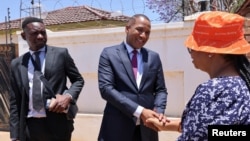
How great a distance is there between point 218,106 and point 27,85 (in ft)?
6.91

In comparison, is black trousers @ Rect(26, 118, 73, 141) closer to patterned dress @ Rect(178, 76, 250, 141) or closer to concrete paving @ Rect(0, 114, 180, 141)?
patterned dress @ Rect(178, 76, 250, 141)

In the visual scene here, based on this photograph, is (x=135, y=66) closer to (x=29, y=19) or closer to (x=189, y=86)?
(x=29, y=19)

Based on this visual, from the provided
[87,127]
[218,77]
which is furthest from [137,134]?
[87,127]

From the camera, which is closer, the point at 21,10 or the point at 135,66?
the point at 135,66

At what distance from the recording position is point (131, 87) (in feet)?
11.3

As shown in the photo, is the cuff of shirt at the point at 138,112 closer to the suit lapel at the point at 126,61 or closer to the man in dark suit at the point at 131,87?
the man in dark suit at the point at 131,87

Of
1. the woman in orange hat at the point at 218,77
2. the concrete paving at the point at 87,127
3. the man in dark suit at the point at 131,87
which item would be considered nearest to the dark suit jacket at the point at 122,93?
the man in dark suit at the point at 131,87

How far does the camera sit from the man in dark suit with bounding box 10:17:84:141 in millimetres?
3578

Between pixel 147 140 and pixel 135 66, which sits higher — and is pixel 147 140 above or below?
below

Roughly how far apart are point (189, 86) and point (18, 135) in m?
3.35

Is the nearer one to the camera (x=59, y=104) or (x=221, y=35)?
(x=221, y=35)

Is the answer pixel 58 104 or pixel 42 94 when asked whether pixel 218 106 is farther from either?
pixel 42 94

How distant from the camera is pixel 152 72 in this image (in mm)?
3586

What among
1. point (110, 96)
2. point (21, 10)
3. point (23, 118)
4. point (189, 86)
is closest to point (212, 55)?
point (110, 96)
